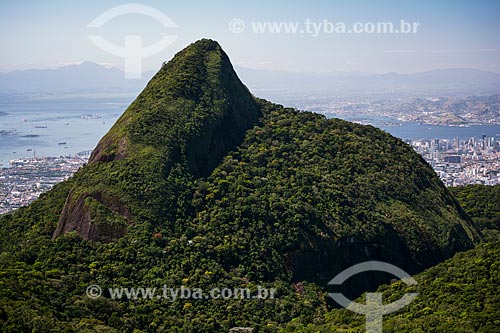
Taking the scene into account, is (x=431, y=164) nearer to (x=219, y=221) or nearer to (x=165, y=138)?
(x=165, y=138)

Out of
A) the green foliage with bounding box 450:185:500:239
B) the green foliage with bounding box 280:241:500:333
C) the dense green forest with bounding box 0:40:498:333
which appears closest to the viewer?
the green foliage with bounding box 280:241:500:333

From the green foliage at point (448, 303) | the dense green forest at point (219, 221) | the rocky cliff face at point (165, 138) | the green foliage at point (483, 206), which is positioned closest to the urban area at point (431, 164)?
the rocky cliff face at point (165, 138)

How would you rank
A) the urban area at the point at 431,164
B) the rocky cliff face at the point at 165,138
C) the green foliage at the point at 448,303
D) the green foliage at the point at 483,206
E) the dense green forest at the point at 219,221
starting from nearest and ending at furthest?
the green foliage at the point at 448,303
the dense green forest at the point at 219,221
the rocky cliff face at the point at 165,138
the green foliage at the point at 483,206
the urban area at the point at 431,164

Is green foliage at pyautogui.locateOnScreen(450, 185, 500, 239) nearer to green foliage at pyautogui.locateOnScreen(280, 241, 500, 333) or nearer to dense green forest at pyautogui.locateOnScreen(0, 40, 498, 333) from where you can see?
dense green forest at pyautogui.locateOnScreen(0, 40, 498, 333)

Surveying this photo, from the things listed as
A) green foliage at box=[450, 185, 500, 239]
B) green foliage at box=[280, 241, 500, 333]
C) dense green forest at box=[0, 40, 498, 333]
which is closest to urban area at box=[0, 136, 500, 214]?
dense green forest at box=[0, 40, 498, 333]

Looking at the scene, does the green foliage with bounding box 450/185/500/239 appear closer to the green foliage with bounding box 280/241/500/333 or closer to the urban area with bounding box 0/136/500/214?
the green foliage with bounding box 280/241/500/333

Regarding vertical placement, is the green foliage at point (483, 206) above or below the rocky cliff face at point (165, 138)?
below

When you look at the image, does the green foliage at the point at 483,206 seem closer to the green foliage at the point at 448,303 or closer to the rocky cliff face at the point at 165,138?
the green foliage at the point at 448,303

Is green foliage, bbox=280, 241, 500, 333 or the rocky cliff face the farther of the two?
the rocky cliff face

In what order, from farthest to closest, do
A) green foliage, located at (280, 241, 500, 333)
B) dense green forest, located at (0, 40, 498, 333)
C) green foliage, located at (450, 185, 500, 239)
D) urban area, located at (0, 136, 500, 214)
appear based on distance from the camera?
1. urban area, located at (0, 136, 500, 214)
2. green foliage, located at (450, 185, 500, 239)
3. dense green forest, located at (0, 40, 498, 333)
4. green foliage, located at (280, 241, 500, 333)

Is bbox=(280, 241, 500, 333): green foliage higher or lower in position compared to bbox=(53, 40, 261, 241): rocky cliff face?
lower
